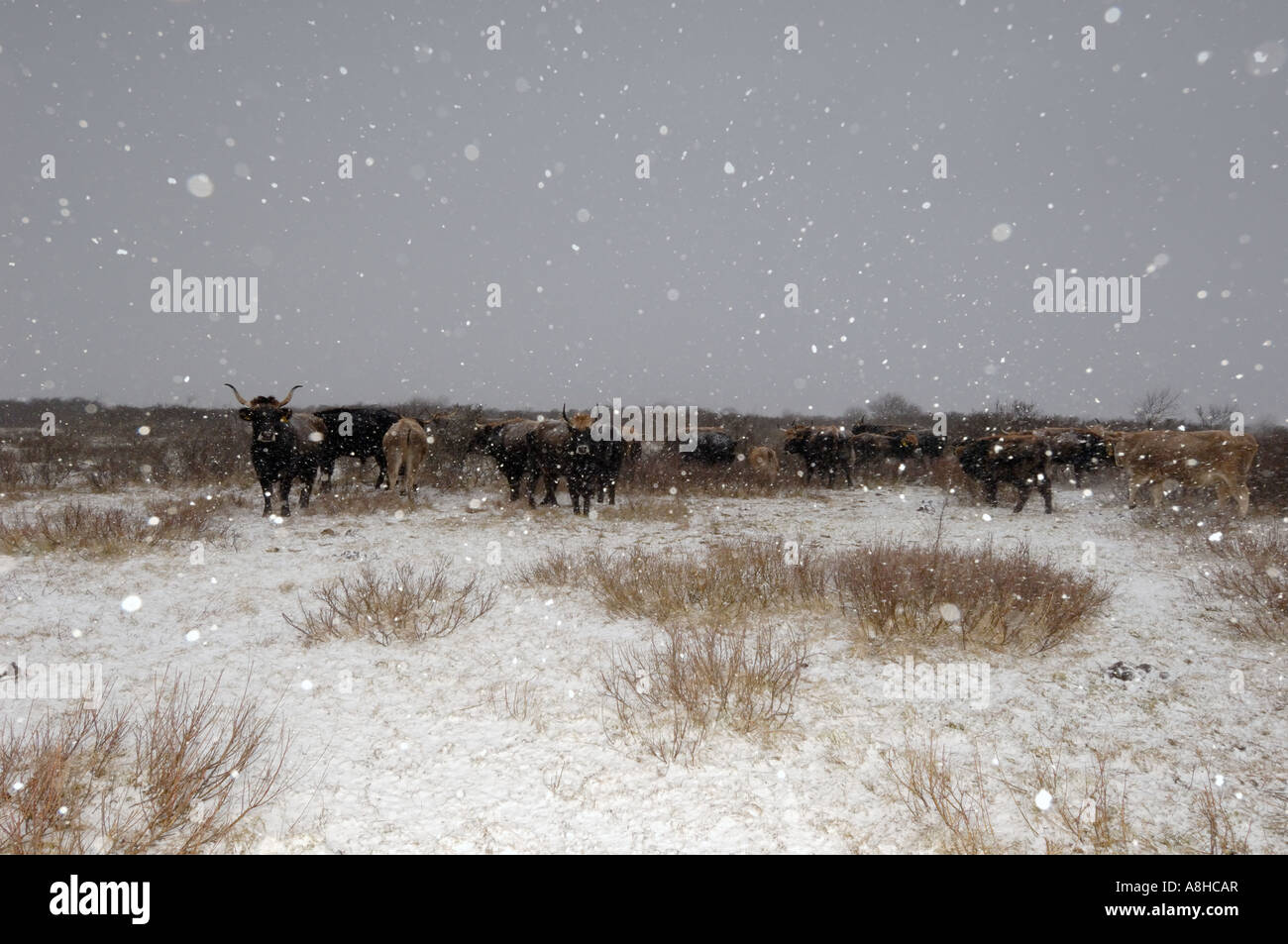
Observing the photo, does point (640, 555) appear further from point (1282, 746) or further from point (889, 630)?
point (1282, 746)

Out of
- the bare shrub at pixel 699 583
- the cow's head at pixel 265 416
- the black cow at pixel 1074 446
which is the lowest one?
the bare shrub at pixel 699 583

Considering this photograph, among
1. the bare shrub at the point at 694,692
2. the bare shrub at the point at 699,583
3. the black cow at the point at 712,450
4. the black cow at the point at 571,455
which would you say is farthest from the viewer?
the black cow at the point at 712,450

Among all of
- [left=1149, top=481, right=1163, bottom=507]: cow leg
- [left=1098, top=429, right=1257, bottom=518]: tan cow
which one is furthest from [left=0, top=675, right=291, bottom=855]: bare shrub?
[left=1149, top=481, right=1163, bottom=507]: cow leg

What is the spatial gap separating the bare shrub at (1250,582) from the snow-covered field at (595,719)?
26cm

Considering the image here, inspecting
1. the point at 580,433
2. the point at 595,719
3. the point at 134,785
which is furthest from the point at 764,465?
the point at 134,785

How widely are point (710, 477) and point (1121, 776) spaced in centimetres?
1259

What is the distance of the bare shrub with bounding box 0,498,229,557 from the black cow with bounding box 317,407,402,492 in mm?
3868

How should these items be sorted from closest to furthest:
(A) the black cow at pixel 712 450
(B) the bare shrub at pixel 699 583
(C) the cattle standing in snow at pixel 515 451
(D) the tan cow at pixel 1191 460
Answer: (B) the bare shrub at pixel 699 583, (D) the tan cow at pixel 1191 460, (C) the cattle standing in snow at pixel 515 451, (A) the black cow at pixel 712 450

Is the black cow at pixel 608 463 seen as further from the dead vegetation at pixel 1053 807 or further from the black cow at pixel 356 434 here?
the dead vegetation at pixel 1053 807

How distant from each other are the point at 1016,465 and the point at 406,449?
13.0m

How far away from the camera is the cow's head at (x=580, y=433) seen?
10.7m

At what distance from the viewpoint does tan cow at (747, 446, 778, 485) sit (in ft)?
53.2

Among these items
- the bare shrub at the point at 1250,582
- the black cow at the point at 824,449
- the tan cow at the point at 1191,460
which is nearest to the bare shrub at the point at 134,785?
the bare shrub at the point at 1250,582

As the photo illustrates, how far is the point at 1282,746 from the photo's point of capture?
3488 millimetres
